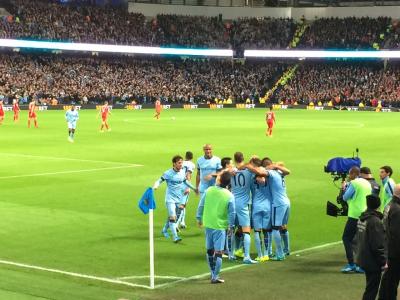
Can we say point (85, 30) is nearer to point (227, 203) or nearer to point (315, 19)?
point (315, 19)

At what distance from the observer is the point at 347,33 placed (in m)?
102

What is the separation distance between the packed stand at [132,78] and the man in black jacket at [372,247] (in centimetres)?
6919

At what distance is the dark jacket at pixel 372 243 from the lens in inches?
464

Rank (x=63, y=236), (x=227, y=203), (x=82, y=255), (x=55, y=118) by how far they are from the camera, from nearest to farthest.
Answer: (x=227, y=203) < (x=82, y=255) < (x=63, y=236) < (x=55, y=118)

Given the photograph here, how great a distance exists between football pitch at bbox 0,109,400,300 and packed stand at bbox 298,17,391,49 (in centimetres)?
5579

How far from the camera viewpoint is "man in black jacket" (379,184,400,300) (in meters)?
12.0

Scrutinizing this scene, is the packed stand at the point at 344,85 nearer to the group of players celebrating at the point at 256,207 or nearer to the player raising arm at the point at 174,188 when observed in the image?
the player raising arm at the point at 174,188

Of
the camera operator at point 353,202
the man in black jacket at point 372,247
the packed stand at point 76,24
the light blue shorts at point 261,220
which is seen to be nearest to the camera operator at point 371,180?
the camera operator at point 353,202

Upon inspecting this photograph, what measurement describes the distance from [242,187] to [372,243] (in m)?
4.88

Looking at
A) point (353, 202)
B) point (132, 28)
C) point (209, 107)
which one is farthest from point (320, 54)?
point (353, 202)

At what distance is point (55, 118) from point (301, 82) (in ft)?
146

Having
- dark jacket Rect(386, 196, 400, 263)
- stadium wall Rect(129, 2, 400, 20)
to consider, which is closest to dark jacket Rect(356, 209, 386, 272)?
dark jacket Rect(386, 196, 400, 263)

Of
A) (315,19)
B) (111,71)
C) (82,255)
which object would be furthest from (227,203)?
(315,19)

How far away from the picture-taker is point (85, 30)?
93.2 metres
